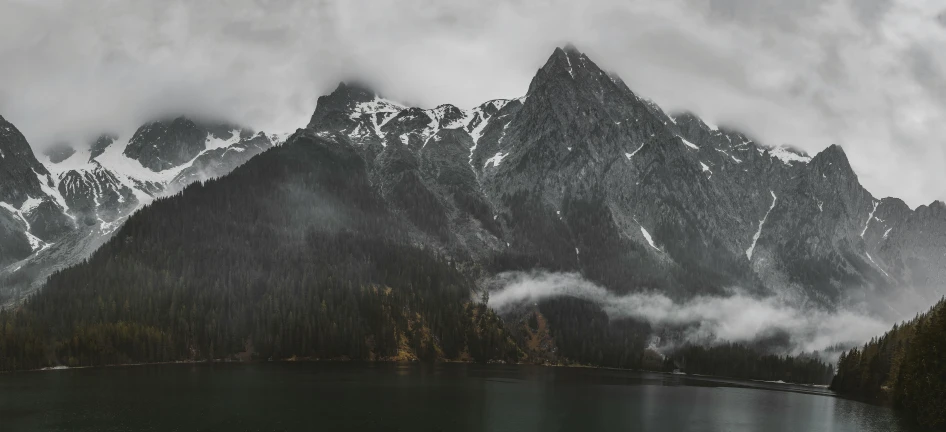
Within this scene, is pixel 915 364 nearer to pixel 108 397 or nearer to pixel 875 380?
pixel 875 380

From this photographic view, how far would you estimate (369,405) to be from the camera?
121875 mm

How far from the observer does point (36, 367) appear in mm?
191375

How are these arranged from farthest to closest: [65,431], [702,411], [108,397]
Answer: [702,411] < [108,397] < [65,431]

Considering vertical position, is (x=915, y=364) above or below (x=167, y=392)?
above

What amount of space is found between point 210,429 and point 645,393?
112 metres

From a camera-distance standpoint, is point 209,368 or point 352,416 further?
point 209,368

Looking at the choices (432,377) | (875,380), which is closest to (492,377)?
(432,377)

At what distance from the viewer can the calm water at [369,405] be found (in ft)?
338

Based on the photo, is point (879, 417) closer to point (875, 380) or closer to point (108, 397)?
point (875, 380)

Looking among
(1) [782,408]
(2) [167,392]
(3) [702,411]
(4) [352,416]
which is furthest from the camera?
(1) [782,408]

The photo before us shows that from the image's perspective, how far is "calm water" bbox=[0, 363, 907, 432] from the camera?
103m

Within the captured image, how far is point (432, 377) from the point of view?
18475 cm

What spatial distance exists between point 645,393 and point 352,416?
294 ft

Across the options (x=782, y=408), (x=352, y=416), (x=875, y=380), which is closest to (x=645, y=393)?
(x=782, y=408)
